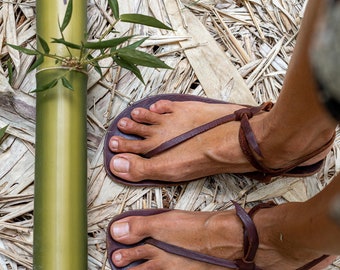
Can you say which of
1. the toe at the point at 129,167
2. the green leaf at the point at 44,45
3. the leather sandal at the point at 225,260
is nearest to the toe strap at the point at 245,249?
the leather sandal at the point at 225,260

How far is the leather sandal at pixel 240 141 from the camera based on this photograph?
32.4 inches

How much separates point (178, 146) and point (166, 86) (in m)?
0.12

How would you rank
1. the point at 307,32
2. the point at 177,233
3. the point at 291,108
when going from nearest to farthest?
the point at 307,32, the point at 291,108, the point at 177,233

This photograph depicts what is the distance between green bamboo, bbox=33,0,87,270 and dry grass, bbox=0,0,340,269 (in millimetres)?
77

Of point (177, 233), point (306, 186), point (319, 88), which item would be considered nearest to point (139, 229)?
point (177, 233)

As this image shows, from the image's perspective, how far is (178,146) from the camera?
0.92 m

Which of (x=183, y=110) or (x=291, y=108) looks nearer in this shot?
(x=291, y=108)

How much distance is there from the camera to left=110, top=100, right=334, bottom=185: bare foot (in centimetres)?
87

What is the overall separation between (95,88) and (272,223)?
392mm

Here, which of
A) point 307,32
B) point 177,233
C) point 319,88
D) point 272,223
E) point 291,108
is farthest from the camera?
point 177,233

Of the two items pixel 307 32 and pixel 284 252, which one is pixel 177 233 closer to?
pixel 284 252

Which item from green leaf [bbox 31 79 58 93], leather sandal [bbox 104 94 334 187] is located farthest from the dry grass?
green leaf [bbox 31 79 58 93]

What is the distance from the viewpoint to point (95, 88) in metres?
0.92

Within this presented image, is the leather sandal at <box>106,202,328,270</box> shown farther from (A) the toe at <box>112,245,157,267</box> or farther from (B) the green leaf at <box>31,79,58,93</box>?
(B) the green leaf at <box>31,79,58,93</box>
